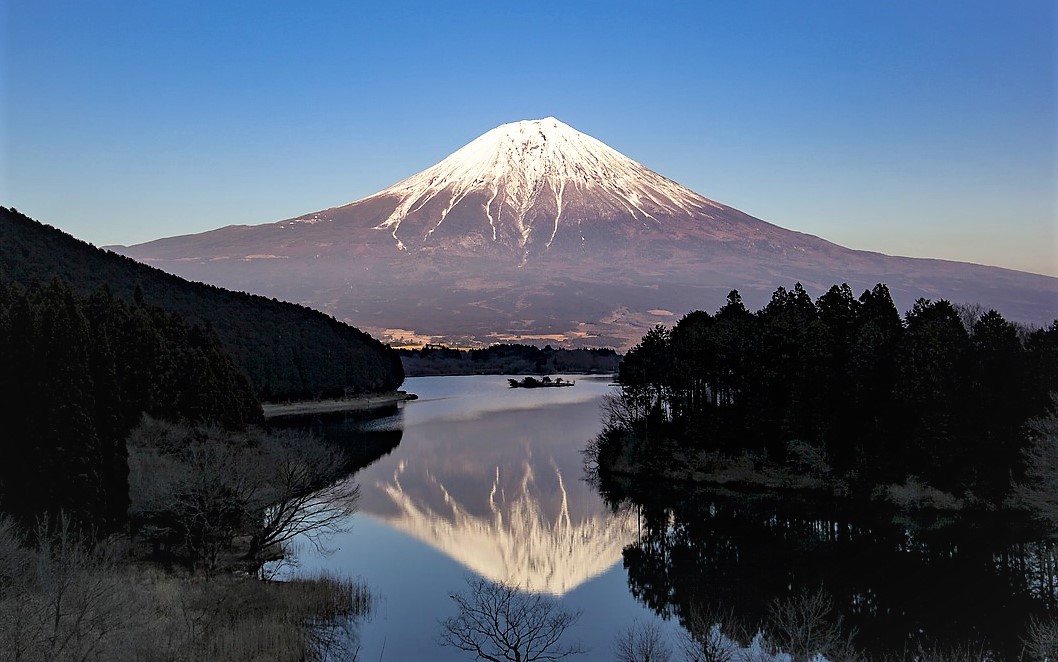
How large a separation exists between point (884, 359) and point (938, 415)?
479 cm

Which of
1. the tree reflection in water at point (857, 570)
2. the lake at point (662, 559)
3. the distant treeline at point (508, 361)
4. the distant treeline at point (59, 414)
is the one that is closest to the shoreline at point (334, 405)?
the lake at point (662, 559)

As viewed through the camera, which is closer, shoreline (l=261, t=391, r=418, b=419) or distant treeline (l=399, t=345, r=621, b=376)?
shoreline (l=261, t=391, r=418, b=419)

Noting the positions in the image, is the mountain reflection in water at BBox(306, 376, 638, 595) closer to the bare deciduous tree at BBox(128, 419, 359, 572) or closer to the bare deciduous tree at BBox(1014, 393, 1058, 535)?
the bare deciduous tree at BBox(128, 419, 359, 572)

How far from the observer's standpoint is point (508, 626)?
69.5 ft

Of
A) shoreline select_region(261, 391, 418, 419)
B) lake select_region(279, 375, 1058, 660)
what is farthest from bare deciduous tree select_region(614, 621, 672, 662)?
shoreline select_region(261, 391, 418, 419)

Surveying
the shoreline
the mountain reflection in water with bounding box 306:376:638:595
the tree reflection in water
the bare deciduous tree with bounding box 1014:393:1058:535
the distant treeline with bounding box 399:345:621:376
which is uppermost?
the bare deciduous tree with bounding box 1014:393:1058:535

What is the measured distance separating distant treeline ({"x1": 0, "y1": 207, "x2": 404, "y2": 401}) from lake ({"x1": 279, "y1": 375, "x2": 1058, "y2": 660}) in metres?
31.5

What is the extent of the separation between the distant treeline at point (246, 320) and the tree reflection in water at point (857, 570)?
140ft

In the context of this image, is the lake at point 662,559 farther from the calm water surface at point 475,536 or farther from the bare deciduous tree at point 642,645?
the bare deciduous tree at point 642,645

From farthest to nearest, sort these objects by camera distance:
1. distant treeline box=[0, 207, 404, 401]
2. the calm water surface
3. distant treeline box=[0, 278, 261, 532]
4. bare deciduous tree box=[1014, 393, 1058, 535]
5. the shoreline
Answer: the shoreline
distant treeline box=[0, 207, 404, 401]
bare deciduous tree box=[1014, 393, 1058, 535]
distant treeline box=[0, 278, 261, 532]
the calm water surface

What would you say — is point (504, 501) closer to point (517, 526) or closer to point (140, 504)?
point (517, 526)

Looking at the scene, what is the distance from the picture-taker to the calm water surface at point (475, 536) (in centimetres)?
2353

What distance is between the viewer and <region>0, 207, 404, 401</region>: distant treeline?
6719 centimetres

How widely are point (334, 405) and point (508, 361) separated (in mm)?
89358
